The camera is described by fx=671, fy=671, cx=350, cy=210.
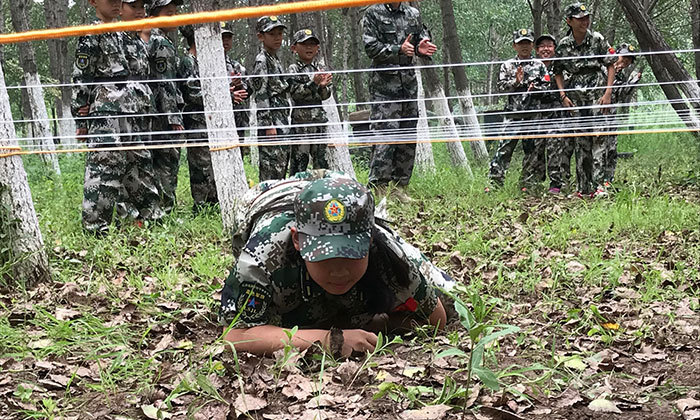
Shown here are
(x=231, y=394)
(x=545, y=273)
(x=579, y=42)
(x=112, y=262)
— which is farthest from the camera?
(x=579, y=42)

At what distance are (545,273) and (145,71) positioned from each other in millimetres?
3422

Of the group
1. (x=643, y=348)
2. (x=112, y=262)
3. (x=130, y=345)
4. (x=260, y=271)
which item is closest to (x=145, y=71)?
(x=112, y=262)

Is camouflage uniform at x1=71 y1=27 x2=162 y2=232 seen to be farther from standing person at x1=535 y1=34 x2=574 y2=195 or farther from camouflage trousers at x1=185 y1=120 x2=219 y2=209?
standing person at x1=535 y1=34 x2=574 y2=195

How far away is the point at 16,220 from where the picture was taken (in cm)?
353

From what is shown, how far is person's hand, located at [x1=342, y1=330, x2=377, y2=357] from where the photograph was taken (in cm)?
254

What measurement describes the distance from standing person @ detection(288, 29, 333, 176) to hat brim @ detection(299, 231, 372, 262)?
3.92m

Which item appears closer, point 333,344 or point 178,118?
point 333,344

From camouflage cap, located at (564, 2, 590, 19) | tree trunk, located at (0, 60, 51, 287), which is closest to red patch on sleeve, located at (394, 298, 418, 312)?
tree trunk, located at (0, 60, 51, 287)

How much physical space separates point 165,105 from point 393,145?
2.12 meters

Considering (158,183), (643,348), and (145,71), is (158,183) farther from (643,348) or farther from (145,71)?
(643,348)

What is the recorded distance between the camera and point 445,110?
8945 millimetres

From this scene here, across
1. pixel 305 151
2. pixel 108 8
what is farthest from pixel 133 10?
pixel 305 151

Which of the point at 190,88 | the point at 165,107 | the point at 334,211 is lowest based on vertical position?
the point at 334,211

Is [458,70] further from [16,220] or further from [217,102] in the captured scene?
[16,220]
